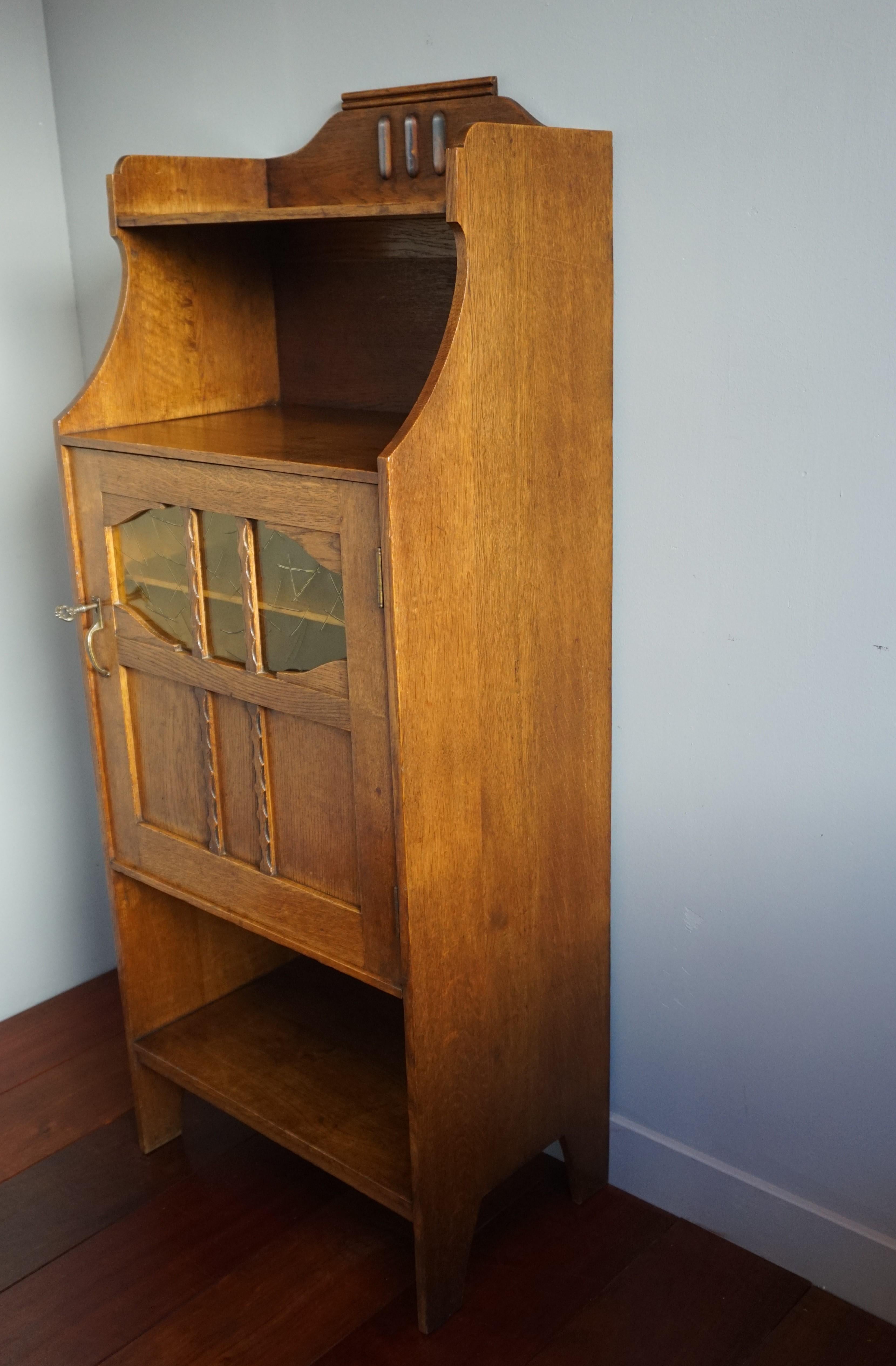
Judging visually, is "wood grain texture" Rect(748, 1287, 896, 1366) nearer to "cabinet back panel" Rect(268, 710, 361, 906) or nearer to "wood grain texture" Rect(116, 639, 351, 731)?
"cabinet back panel" Rect(268, 710, 361, 906)

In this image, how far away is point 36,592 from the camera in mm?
2818

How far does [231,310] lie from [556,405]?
30.4 inches

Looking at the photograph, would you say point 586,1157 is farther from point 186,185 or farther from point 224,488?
point 186,185

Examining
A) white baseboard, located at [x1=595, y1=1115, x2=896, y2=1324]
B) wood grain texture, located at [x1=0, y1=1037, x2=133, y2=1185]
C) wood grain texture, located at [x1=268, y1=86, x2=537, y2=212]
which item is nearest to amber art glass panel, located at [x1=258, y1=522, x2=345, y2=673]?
wood grain texture, located at [x1=268, y1=86, x2=537, y2=212]

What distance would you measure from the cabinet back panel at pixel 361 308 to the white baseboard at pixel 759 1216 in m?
1.36

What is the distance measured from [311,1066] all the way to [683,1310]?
0.74 m

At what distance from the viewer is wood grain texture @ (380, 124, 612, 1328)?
1.64 meters

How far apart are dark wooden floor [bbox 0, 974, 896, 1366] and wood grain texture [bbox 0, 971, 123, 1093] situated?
0.85 feet

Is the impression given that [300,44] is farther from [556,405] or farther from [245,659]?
[245,659]

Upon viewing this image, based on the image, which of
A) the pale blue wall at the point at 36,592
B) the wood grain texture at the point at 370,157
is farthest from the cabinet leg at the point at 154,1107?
the wood grain texture at the point at 370,157

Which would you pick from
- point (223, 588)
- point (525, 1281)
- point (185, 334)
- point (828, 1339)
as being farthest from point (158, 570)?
point (828, 1339)

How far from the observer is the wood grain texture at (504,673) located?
1640 millimetres

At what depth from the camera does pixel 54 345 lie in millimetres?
2773

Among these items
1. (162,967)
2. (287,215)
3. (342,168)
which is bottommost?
(162,967)
